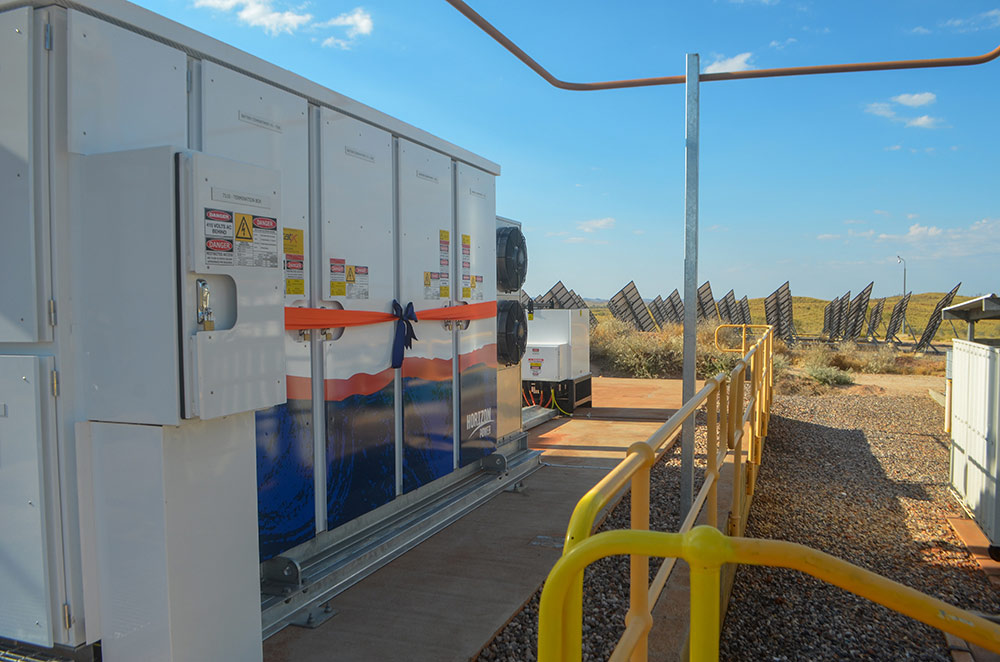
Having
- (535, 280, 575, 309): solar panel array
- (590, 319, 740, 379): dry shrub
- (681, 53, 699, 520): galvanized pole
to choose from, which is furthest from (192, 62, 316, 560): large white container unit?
(535, 280, 575, 309): solar panel array

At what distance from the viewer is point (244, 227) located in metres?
3.07

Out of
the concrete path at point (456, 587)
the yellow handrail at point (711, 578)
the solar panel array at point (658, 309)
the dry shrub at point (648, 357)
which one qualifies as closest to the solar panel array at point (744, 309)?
the solar panel array at point (658, 309)

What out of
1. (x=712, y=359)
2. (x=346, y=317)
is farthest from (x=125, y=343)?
(x=712, y=359)

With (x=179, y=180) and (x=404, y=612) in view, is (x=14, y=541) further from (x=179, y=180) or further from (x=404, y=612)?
(x=404, y=612)

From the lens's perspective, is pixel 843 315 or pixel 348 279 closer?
pixel 348 279

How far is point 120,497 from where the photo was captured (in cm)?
295

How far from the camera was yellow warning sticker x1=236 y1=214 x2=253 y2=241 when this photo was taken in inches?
120

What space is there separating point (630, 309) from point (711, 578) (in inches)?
1039

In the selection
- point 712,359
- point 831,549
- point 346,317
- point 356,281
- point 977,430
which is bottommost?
point 831,549

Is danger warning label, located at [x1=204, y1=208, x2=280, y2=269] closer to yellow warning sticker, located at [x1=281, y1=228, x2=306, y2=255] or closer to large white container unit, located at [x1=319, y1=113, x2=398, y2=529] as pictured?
yellow warning sticker, located at [x1=281, y1=228, x2=306, y2=255]

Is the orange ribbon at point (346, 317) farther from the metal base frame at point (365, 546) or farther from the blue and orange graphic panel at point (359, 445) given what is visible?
the metal base frame at point (365, 546)

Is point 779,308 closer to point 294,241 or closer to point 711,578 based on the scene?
point 294,241

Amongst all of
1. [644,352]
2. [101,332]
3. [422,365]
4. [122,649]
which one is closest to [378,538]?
[422,365]

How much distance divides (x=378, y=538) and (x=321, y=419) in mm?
982
